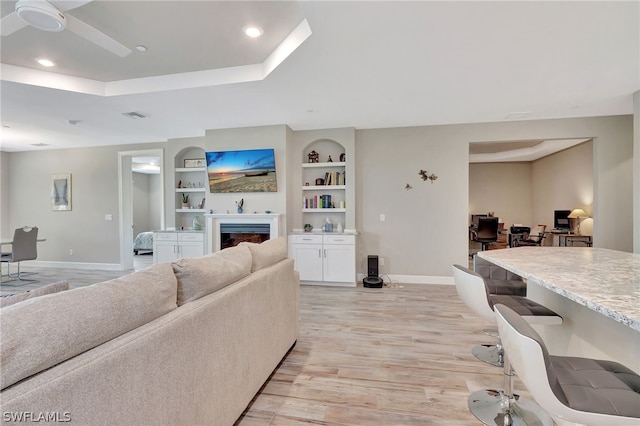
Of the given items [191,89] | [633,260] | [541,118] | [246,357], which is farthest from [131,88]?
[541,118]

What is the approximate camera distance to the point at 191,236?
5.14 meters

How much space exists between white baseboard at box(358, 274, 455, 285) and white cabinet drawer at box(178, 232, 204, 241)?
2953 mm

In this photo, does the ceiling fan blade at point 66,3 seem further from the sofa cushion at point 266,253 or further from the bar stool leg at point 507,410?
the bar stool leg at point 507,410

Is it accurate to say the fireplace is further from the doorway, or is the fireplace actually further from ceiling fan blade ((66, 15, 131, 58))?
the doorway

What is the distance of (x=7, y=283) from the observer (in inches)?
198

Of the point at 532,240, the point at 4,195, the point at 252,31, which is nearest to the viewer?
the point at 252,31

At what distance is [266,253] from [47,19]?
85.1 inches

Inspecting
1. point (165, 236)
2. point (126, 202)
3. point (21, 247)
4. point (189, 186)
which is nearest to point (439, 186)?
point (189, 186)

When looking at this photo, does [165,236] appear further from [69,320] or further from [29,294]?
[69,320]

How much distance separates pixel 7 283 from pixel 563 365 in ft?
25.0

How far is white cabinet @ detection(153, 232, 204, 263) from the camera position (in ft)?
16.8

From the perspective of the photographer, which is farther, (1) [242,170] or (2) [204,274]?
(1) [242,170]

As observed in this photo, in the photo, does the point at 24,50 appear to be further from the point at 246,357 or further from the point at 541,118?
the point at 541,118

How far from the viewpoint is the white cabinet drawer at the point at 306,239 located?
4.68 metres
